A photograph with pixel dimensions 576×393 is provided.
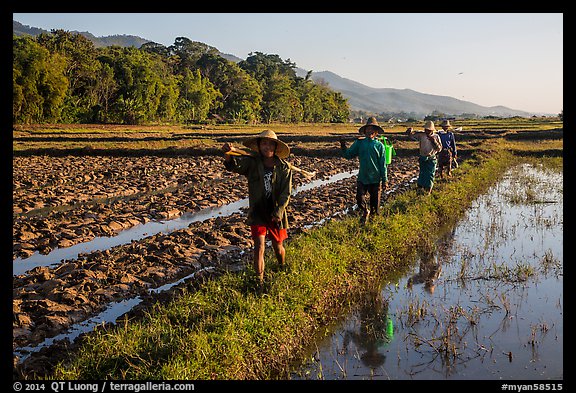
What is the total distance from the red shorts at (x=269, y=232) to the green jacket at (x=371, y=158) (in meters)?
2.70

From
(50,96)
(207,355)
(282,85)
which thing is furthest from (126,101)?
(207,355)

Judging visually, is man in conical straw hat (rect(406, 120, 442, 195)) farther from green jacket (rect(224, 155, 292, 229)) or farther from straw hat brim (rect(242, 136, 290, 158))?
green jacket (rect(224, 155, 292, 229))

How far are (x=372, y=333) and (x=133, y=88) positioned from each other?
145 ft

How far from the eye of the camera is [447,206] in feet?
33.1

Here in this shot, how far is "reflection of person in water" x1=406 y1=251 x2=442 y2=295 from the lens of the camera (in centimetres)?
623

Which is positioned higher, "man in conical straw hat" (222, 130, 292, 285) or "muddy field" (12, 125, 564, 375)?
"man in conical straw hat" (222, 130, 292, 285)

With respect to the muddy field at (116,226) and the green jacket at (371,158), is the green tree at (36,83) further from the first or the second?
the green jacket at (371,158)

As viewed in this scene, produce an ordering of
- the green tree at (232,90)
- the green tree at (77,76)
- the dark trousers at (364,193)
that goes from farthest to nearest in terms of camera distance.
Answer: the green tree at (232,90) < the green tree at (77,76) < the dark trousers at (364,193)

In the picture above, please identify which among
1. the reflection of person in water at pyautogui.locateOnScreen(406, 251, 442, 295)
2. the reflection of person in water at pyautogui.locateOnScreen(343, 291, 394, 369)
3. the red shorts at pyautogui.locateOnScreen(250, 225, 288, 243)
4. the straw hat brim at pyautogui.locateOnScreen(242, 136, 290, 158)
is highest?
the straw hat brim at pyautogui.locateOnScreen(242, 136, 290, 158)

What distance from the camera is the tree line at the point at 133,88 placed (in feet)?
119

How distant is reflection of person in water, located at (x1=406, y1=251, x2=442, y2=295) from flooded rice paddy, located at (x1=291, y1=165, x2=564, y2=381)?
13mm

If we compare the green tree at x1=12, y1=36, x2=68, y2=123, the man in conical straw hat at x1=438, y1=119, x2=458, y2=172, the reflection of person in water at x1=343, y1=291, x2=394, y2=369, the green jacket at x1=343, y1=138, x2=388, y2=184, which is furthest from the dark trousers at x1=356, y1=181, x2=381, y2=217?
the green tree at x1=12, y1=36, x2=68, y2=123

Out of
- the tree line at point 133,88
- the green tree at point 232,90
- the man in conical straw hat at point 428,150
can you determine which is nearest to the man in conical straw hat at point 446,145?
the man in conical straw hat at point 428,150
